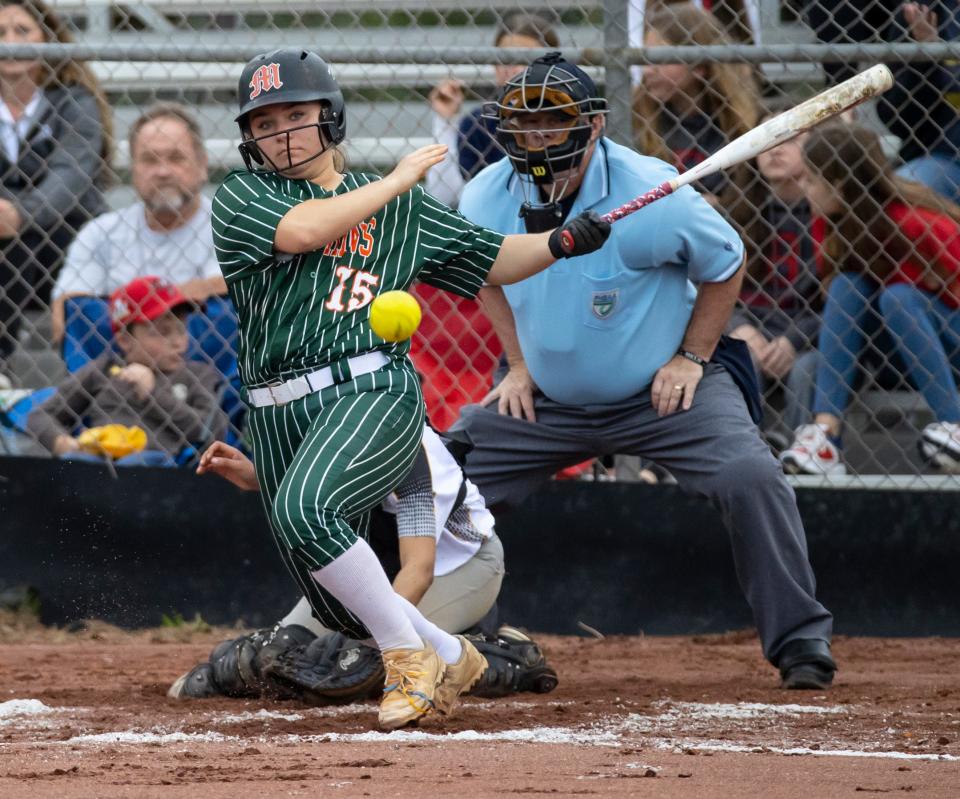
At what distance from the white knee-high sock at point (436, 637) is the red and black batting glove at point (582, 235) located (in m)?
1.01

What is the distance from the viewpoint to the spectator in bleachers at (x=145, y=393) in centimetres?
598

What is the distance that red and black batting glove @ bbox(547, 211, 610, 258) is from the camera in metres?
3.88

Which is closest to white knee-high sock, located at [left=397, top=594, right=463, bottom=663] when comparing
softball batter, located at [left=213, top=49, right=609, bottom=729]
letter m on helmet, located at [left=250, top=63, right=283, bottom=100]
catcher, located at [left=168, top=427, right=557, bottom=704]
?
softball batter, located at [left=213, top=49, right=609, bottom=729]

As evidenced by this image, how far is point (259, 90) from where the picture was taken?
3.87 m

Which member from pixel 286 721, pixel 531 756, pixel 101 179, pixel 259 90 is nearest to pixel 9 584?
pixel 101 179

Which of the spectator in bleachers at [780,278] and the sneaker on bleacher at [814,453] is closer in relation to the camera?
the sneaker on bleacher at [814,453]

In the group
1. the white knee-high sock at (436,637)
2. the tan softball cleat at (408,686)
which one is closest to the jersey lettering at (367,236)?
the white knee-high sock at (436,637)

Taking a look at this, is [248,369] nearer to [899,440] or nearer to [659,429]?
[659,429]

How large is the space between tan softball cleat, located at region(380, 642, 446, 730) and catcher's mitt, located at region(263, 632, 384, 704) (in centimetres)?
42

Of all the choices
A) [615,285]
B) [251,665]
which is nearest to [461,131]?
[615,285]

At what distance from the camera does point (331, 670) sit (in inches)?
166

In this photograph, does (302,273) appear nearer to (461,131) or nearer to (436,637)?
(436,637)

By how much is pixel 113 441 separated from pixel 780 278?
2.72 meters

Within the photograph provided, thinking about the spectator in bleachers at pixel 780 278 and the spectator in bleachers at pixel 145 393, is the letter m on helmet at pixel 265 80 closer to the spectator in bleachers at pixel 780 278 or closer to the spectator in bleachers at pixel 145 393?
the spectator in bleachers at pixel 145 393
